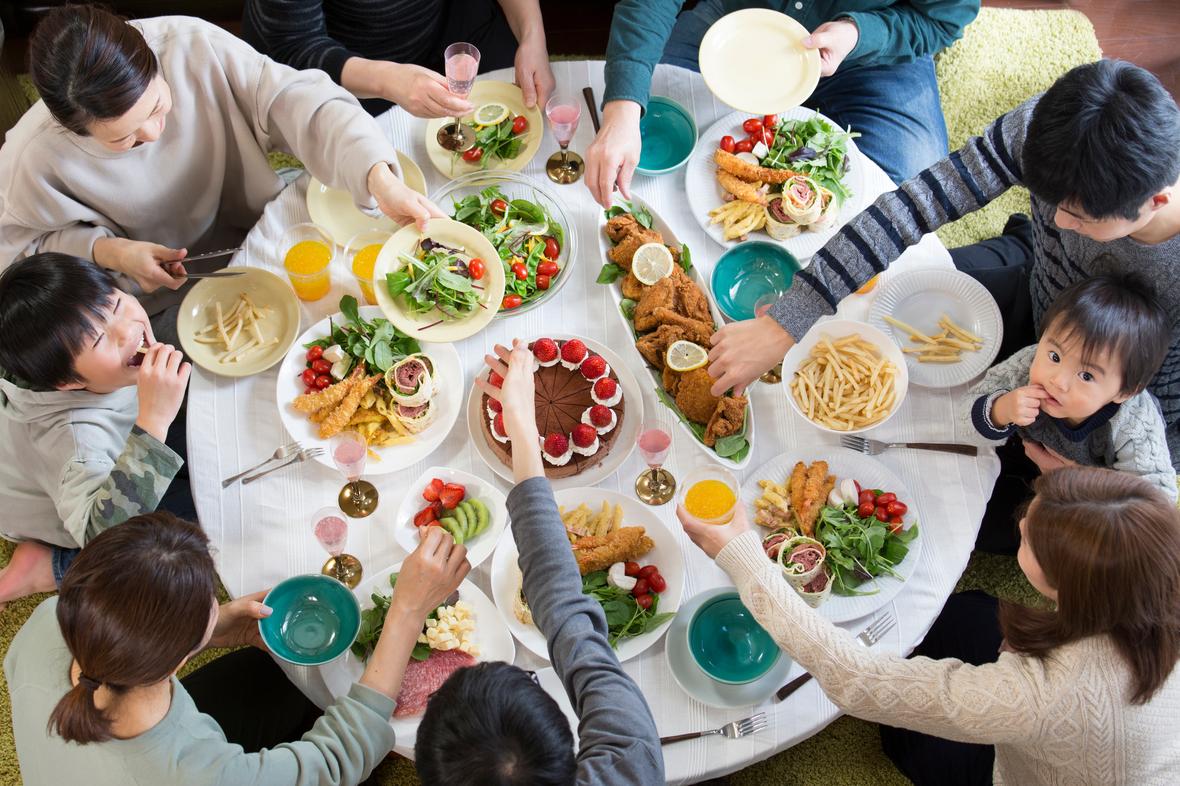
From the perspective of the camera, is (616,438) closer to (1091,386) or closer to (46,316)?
(1091,386)

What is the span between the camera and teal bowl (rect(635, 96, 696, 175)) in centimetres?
285

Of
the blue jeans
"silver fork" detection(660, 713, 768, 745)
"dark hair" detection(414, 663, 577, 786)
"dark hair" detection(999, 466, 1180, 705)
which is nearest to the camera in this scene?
"dark hair" detection(414, 663, 577, 786)

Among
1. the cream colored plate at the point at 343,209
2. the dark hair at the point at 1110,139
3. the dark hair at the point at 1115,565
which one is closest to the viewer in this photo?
the dark hair at the point at 1115,565

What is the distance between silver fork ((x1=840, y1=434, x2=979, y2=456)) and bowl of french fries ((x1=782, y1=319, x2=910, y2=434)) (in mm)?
44

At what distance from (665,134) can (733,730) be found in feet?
5.79

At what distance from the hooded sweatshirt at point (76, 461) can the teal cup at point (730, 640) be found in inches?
56.7

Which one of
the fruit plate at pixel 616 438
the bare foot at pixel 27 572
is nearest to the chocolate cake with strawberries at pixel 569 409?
the fruit plate at pixel 616 438

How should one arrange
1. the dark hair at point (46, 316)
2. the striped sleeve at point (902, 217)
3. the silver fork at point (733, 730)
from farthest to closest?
1. the striped sleeve at point (902, 217)
2. the dark hair at point (46, 316)
3. the silver fork at point (733, 730)

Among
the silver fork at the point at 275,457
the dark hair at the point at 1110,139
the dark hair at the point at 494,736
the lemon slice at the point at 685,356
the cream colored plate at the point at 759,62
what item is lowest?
the silver fork at the point at 275,457

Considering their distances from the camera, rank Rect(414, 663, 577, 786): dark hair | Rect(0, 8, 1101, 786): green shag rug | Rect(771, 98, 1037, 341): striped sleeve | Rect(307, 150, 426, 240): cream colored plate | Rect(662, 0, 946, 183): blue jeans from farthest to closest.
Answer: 1. Rect(662, 0, 946, 183): blue jeans
2. Rect(0, 8, 1101, 786): green shag rug
3. Rect(307, 150, 426, 240): cream colored plate
4. Rect(771, 98, 1037, 341): striped sleeve
5. Rect(414, 663, 577, 786): dark hair

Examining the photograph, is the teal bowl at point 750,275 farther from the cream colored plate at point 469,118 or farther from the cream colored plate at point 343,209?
the cream colored plate at point 343,209

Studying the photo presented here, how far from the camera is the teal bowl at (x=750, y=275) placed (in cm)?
263

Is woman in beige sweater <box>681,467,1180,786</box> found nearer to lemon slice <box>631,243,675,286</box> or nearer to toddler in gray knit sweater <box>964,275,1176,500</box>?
toddler in gray knit sweater <box>964,275,1176,500</box>

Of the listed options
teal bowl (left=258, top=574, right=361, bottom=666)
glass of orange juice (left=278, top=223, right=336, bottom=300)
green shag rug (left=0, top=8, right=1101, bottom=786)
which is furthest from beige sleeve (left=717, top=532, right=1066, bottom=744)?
glass of orange juice (left=278, top=223, right=336, bottom=300)
